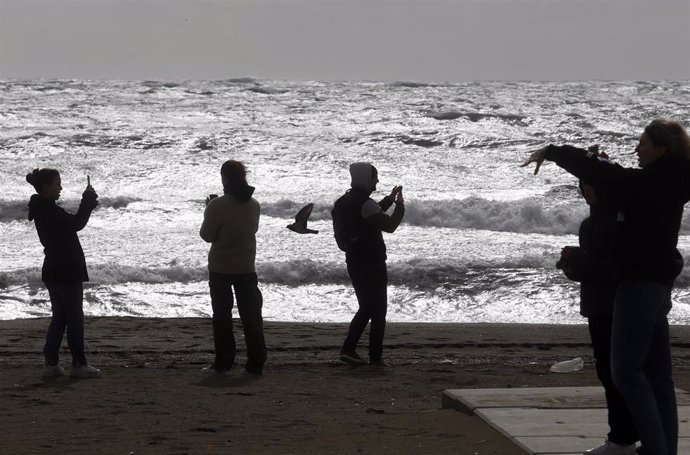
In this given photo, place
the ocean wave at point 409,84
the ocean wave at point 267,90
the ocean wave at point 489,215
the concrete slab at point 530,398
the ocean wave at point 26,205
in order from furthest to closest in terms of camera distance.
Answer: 1. the ocean wave at point 409,84
2. the ocean wave at point 267,90
3. the ocean wave at point 26,205
4. the ocean wave at point 489,215
5. the concrete slab at point 530,398

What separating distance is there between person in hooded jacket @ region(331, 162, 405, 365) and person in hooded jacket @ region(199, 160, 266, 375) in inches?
28.8

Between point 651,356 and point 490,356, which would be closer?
point 651,356

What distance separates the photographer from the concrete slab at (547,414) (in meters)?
5.28

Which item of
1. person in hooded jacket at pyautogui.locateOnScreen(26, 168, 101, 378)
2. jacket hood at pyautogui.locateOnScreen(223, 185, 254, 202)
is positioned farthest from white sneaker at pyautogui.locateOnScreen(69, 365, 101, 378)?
jacket hood at pyautogui.locateOnScreen(223, 185, 254, 202)

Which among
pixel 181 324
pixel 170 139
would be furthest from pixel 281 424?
pixel 170 139

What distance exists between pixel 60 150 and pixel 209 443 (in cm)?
2522

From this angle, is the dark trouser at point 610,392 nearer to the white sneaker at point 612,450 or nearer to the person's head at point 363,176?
the white sneaker at point 612,450

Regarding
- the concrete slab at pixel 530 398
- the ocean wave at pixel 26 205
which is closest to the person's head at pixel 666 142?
the concrete slab at pixel 530 398

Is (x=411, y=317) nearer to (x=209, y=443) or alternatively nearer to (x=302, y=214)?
(x=302, y=214)

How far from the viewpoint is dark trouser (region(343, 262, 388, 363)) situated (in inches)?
335

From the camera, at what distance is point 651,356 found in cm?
470

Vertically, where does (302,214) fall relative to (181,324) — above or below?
above

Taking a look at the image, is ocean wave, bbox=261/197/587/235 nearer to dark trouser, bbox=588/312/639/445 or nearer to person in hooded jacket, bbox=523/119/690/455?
dark trouser, bbox=588/312/639/445

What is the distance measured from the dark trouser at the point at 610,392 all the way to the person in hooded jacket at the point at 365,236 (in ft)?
10.8
